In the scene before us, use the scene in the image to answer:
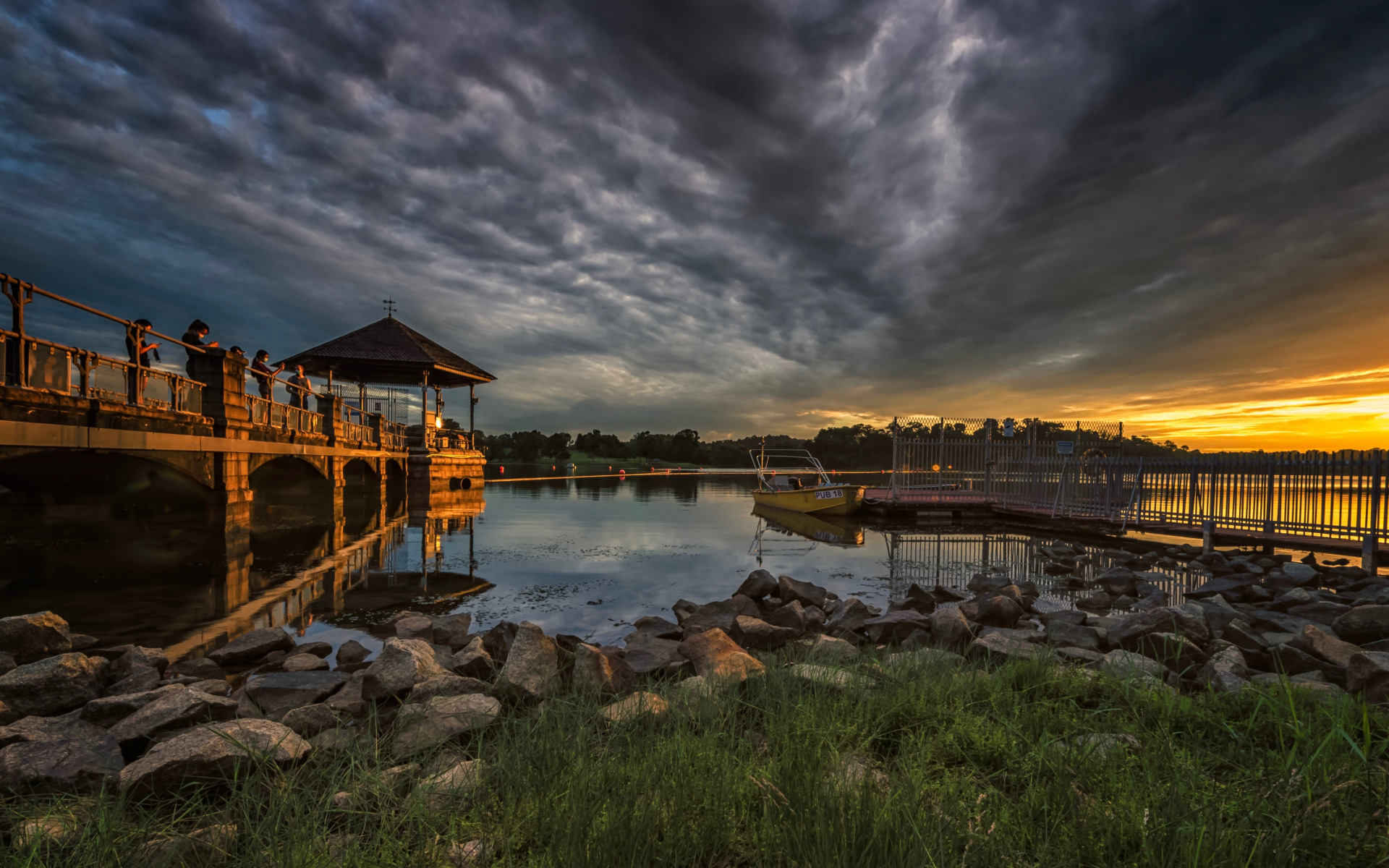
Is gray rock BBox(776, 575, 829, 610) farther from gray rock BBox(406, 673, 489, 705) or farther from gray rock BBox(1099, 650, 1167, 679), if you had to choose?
gray rock BBox(406, 673, 489, 705)

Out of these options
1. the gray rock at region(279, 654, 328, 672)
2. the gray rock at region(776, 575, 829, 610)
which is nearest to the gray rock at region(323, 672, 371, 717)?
the gray rock at region(279, 654, 328, 672)

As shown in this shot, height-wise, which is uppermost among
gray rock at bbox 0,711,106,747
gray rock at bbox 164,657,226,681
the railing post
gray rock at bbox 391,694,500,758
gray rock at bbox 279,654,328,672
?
the railing post

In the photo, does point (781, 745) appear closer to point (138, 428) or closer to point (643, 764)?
point (643, 764)

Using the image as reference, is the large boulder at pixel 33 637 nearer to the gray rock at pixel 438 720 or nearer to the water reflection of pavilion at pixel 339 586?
the water reflection of pavilion at pixel 339 586

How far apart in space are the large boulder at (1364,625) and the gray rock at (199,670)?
1070cm

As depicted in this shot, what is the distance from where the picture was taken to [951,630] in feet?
18.1

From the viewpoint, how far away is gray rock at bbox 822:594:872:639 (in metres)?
6.28

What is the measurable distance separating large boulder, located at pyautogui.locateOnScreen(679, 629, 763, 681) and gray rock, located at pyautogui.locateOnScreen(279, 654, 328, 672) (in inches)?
132

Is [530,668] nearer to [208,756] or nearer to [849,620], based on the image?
[208,756]

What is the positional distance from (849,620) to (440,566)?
7951 mm

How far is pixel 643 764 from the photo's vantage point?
101 inches

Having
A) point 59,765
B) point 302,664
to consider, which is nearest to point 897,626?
point 302,664

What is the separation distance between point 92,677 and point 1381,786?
7.96 metres

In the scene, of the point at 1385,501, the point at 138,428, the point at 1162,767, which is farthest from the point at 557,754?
the point at 1385,501
